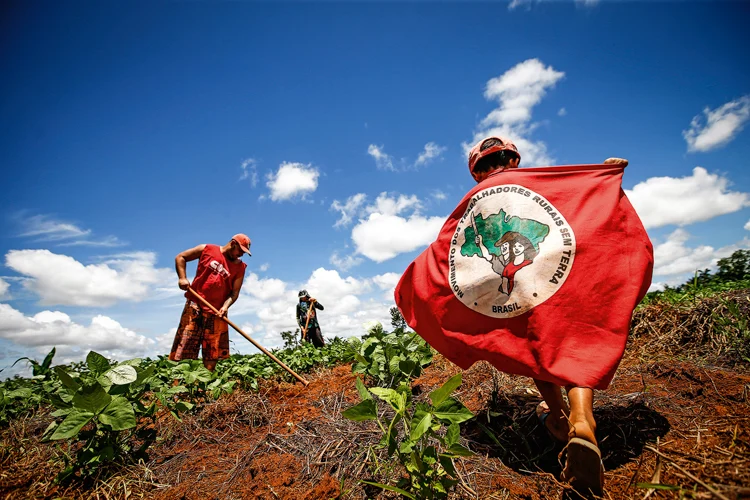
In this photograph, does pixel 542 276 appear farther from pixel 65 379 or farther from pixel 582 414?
pixel 65 379

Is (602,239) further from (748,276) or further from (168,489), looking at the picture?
(748,276)

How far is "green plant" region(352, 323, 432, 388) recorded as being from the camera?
273cm

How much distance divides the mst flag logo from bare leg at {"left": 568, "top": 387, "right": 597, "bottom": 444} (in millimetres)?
497

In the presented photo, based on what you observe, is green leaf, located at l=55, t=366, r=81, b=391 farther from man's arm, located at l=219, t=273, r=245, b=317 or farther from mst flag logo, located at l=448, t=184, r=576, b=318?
man's arm, located at l=219, t=273, r=245, b=317

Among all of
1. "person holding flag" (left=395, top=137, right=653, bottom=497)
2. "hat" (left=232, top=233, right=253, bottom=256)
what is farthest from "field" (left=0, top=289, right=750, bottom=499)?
"hat" (left=232, top=233, right=253, bottom=256)

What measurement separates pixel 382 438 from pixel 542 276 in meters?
1.29

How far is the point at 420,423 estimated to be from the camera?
1.40 metres

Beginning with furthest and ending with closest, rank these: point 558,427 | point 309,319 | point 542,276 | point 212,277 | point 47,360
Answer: point 309,319
point 212,277
point 47,360
point 542,276
point 558,427

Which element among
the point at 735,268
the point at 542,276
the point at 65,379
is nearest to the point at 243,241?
the point at 65,379

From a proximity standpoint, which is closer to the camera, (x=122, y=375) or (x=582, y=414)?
(x=582, y=414)

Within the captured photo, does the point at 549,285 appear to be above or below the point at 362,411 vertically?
above

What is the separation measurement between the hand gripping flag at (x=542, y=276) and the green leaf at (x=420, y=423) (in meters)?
0.81

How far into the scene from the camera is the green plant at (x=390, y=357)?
8.96ft

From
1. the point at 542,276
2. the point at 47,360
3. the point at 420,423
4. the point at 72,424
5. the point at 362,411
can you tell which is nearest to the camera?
the point at 420,423
